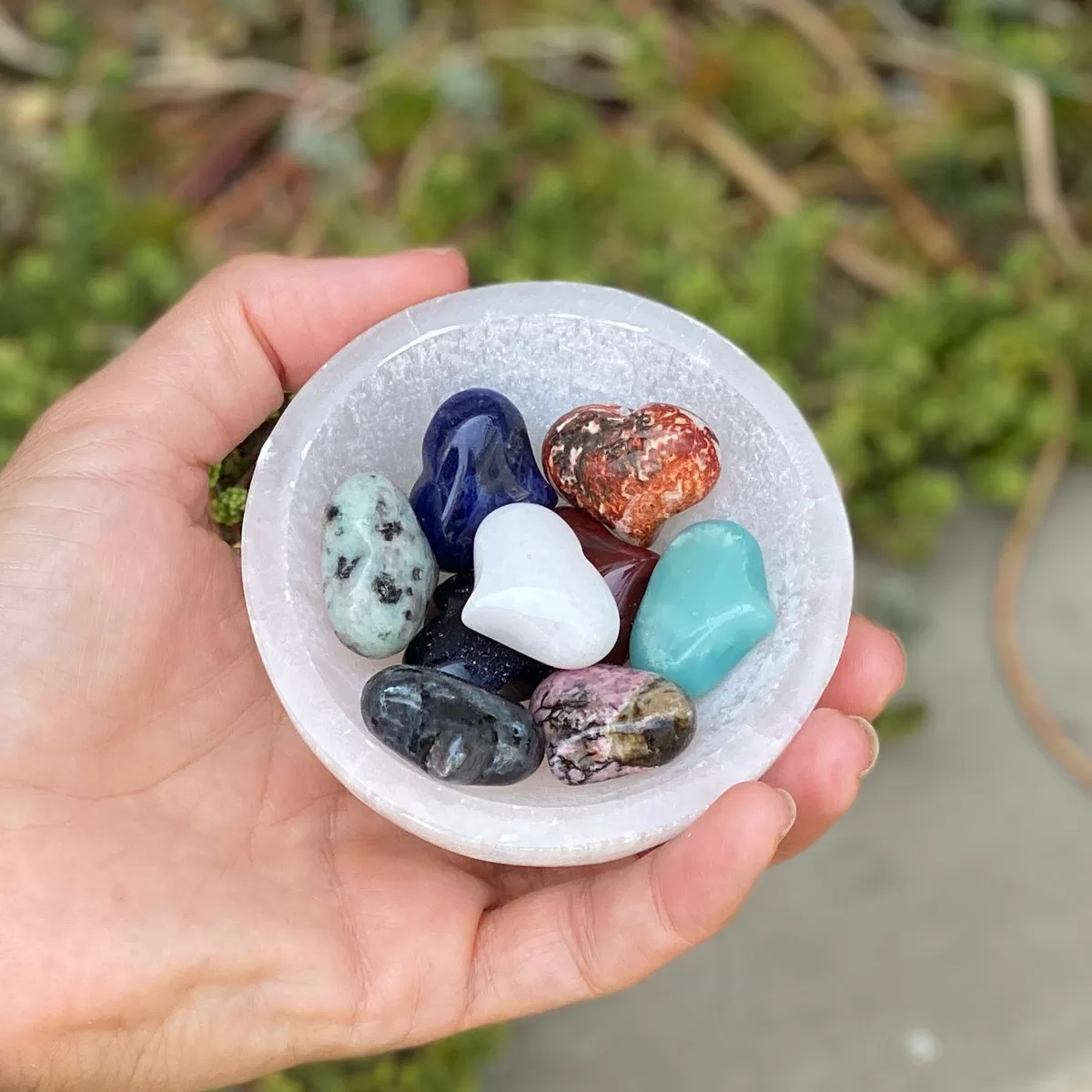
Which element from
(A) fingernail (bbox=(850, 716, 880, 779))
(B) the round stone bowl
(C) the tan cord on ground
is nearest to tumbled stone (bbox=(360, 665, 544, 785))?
(B) the round stone bowl

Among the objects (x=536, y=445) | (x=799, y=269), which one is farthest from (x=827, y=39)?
(x=536, y=445)

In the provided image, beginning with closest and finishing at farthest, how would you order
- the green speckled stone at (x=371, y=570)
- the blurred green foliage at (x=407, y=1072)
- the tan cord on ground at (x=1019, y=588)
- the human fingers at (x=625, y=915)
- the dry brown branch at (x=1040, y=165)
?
the human fingers at (x=625, y=915)
the green speckled stone at (x=371, y=570)
the blurred green foliage at (x=407, y=1072)
the tan cord on ground at (x=1019, y=588)
the dry brown branch at (x=1040, y=165)

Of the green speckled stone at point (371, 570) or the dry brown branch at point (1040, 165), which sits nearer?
the green speckled stone at point (371, 570)

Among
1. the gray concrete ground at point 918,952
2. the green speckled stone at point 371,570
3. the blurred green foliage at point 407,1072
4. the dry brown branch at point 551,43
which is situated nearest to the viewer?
the green speckled stone at point 371,570

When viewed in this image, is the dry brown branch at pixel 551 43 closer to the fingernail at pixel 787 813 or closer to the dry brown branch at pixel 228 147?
the dry brown branch at pixel 228 147

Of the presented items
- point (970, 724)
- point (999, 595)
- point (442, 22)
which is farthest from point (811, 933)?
point (442, 22)

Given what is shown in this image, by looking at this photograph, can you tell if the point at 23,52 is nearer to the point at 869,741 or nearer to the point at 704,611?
the point at 704,611

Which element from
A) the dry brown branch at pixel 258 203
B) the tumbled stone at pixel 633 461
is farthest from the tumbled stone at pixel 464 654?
the dry brown branch at pixel 258 203

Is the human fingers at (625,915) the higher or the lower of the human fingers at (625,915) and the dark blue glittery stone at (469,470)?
the lower

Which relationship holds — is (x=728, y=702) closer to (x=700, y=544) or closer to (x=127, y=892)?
(x=700, y=544)
